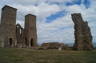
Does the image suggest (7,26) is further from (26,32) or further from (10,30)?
(26,32)

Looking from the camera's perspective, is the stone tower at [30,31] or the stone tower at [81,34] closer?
the stone tower at [81,34]

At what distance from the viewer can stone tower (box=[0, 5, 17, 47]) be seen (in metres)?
24.5

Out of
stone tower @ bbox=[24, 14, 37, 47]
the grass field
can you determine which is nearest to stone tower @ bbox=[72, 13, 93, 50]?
the grass field

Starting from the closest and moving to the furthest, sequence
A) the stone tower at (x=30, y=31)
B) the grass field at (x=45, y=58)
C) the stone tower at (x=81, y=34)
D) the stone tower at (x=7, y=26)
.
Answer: the grass field at (x=45, y=58) < the stone tower at (x=81, y=34) < the stone tower at (x=7, y=26) < the stone tower at (x=30, y=31)

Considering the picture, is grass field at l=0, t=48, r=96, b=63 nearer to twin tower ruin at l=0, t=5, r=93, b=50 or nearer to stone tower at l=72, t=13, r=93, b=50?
stone tower at l=72, t=13, r=93, b=50

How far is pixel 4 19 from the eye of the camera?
24.6m

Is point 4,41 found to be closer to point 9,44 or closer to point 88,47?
point 9,44

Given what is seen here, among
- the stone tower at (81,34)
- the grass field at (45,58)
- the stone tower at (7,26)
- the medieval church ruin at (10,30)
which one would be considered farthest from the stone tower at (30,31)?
the grass field at (45,58)

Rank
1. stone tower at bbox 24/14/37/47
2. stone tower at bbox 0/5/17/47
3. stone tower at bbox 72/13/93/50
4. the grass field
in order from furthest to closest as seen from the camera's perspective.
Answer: stone tower at bbox 24/14/37/47, stone tower at bbox 0/5/17/47, stone tower at bbox 72/13/93/50, the grass field

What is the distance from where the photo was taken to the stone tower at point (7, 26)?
963 inches

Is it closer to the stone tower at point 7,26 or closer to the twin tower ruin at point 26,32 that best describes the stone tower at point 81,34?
the twin tower ruin at point 26,32

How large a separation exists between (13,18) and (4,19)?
1.86 metres

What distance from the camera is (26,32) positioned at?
98.6 feet

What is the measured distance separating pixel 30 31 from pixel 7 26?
6.65 m
